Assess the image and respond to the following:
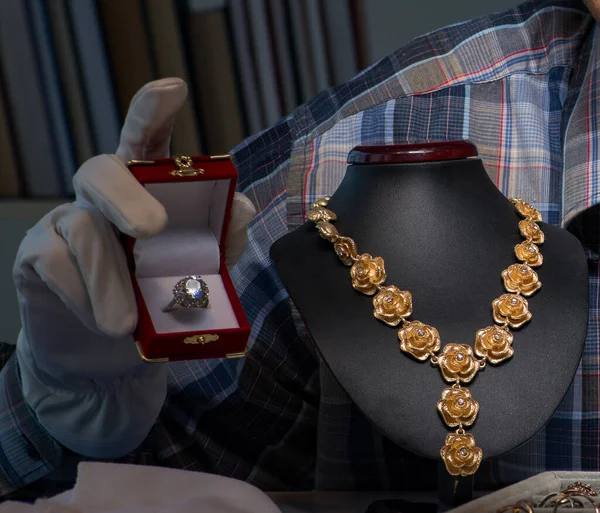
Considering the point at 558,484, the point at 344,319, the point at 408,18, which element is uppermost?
the point at 408,18

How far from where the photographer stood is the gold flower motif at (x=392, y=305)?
666 millimetres

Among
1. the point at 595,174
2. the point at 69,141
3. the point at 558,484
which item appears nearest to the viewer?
the point at 558,484

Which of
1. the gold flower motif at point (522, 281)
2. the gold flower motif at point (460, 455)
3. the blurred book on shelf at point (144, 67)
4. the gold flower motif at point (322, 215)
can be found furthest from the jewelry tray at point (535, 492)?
the blurred book on shelf at point (144, 67)

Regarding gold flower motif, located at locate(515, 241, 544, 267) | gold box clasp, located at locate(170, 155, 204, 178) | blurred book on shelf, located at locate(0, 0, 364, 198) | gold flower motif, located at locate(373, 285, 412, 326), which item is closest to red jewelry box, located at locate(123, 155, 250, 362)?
gold box clasp, located at locate(170, 155, 204, 178)

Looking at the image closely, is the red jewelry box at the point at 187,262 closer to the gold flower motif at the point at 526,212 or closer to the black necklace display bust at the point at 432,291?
the black necklace display bust at the point at 432,291

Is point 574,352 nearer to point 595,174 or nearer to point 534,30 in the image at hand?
point 595,174

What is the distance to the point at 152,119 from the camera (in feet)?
2.03

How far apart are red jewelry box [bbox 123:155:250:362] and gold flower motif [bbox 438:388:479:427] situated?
140 mm

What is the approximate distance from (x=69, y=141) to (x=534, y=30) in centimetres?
52

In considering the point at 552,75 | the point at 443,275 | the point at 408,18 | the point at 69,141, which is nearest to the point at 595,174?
the point at 552,75

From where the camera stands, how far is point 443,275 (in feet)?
2.24

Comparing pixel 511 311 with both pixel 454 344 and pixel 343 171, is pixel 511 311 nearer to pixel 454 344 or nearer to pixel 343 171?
pixel 454 344

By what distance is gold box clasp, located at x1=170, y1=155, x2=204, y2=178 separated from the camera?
0.60 metres

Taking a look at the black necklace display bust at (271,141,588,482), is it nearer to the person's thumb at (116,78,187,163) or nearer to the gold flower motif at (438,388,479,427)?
the gold flower motif at (438,388,479,427)
